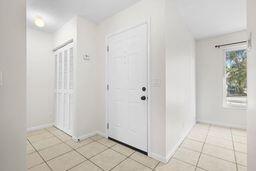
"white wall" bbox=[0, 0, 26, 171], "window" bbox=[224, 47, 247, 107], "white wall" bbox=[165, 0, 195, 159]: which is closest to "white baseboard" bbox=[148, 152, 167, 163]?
"white wall" bbox=[165, 0, 195, 159]

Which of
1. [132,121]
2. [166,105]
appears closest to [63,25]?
[132,121]

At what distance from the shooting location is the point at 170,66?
6.40ft

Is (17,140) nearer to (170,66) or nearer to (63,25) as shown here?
(170,66)

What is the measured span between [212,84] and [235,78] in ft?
1.79

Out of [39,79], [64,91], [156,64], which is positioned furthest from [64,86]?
[156,64]

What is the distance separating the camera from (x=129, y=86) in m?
2.25

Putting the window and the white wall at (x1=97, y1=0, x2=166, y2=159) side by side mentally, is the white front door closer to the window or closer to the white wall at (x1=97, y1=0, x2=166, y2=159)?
the white wall at (x1=97, y1=0, x2=166, y2=159)

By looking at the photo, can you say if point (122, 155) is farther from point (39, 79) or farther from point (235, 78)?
point (235, 78)

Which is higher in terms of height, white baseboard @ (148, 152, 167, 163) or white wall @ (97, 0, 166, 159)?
white wall @ (97, 0, 166, 159)

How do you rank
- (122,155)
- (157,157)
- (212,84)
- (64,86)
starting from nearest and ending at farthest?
(157,157) → (122,155) → (64,86) → (212,84)

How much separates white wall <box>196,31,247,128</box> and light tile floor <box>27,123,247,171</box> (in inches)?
31.3

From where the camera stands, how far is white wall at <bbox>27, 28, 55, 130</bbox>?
3127 mm

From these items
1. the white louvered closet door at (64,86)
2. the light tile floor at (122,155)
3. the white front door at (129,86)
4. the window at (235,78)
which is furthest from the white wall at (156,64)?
the window at (235,78)

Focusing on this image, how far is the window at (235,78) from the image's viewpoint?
3.30 metres
